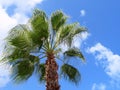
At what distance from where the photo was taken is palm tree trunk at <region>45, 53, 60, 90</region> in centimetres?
2184

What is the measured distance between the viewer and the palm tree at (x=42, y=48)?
22.6 meters

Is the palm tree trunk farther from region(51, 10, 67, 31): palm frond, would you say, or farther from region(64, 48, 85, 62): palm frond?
region(51, 10, 67, 31): palm frond

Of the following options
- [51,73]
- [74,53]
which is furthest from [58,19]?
[51,73]

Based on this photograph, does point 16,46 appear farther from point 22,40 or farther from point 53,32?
point 53,32

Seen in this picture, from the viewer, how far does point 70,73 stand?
23531 millimetres

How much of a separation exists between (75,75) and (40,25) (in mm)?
3132

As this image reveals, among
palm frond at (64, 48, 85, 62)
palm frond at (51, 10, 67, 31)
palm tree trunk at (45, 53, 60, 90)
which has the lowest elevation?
palm tree trunk at (45, 53, 60, 90)

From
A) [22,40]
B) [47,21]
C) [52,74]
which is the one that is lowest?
[52,74]

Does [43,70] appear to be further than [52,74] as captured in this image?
Yes

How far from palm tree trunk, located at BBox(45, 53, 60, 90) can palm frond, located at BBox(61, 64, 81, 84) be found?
1.02 metres

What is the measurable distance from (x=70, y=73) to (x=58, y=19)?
292 cm

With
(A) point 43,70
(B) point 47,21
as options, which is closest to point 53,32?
(B) point 47,21

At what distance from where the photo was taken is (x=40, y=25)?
22922mm

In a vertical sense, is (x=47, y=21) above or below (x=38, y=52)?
above
